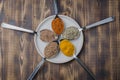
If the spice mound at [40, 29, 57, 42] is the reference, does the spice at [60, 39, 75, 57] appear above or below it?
below

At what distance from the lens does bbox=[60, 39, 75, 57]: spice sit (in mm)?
1762

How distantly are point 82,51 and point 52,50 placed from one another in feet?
0.79

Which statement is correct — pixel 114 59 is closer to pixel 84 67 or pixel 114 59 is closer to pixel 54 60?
pixel 84 67

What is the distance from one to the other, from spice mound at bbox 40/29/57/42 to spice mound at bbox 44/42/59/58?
0.04 metres

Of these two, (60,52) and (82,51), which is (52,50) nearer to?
(60,52)

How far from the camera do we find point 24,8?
6.14 feet

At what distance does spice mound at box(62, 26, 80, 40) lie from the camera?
1.78 meters

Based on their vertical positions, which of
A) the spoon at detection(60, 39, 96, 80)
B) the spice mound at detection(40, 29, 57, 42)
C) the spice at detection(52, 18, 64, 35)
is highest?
the spice at detection(52, 18, 64, 35)

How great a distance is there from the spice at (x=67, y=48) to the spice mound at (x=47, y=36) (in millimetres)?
85

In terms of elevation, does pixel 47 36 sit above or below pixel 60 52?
above

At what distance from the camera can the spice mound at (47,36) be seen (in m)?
1.79

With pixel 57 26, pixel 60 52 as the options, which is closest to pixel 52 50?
pixel 60 52

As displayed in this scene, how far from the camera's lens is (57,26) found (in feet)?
5.86

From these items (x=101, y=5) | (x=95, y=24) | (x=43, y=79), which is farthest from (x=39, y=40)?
(x=101, y=5)
